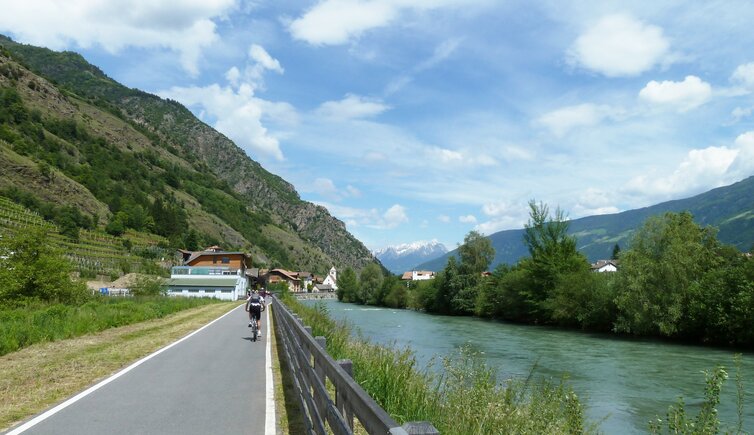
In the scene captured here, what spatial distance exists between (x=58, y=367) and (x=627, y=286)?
39740mm

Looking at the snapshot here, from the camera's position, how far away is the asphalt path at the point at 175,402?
684cm

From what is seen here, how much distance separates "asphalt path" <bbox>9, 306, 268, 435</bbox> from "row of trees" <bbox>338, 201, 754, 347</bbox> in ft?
106

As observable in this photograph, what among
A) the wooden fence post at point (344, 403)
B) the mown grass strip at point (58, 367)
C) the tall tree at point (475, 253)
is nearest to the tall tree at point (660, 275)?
the tall tree at point (475, 253)

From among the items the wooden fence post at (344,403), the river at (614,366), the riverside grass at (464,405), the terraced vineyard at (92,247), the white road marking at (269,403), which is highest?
the terraced vineyard at (92,247)

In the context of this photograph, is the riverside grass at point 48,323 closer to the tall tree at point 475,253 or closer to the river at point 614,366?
the river at point 614,366

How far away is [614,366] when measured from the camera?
79.9 ft

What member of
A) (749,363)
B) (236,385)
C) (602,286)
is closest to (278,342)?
(236,385)

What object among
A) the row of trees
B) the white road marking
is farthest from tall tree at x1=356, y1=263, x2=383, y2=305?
the white road marking

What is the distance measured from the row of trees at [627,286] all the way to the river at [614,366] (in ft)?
9.18

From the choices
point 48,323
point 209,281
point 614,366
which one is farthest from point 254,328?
point 209,281

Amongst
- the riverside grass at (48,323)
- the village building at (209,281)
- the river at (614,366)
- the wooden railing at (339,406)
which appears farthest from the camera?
the village building at (209,281)

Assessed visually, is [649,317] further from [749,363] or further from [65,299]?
[65,299]

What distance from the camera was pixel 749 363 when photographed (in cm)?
2555

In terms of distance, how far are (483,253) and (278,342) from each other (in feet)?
178
